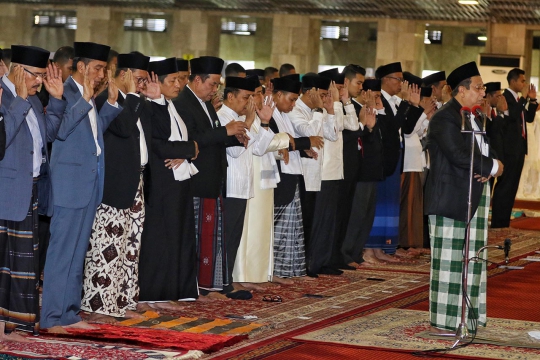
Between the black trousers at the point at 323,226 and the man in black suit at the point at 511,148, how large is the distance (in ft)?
15.5

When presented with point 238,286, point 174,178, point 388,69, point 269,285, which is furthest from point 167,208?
point 388,69

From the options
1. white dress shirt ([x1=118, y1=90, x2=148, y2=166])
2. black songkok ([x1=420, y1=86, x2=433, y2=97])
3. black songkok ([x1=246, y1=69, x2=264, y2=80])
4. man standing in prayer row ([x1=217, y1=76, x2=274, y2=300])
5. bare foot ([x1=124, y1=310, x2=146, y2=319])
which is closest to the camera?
bare foot ([x1=124, y1=310, x2=146, y2=319])

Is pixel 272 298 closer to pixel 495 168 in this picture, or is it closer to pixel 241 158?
pixel 241 158

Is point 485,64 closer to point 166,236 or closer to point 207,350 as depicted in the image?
point 166,236

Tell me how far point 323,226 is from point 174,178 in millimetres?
2164

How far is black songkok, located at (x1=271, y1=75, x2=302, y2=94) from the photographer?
25.2 ft

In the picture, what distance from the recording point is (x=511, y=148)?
1264 cm

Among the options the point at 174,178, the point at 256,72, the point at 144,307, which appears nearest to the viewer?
the point at 144,307

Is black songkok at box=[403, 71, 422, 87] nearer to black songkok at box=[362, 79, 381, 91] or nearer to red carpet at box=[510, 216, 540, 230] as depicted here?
black songkok at box=[362, 79, 381, 91]

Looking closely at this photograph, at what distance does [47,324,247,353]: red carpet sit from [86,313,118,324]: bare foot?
0.58ft

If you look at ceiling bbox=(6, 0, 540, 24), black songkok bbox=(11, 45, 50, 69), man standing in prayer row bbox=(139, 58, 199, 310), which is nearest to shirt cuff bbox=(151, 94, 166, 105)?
man standing in prayer row bbox=(139, 58, 199, 310)

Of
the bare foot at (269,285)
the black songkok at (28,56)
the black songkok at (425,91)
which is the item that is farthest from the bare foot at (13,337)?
the black songkok at (425,91)

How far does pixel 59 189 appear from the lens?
18.1ft

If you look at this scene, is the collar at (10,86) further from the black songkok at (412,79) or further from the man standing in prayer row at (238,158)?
the black songkok at (412,79)
